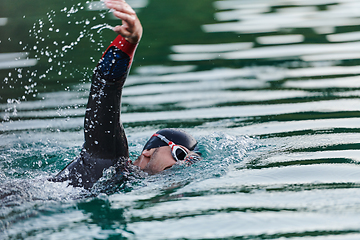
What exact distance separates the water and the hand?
61 centimetres

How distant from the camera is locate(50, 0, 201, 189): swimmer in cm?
397

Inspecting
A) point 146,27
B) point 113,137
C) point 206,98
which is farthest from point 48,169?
point 146,27

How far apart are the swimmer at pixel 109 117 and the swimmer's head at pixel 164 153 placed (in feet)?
0.05

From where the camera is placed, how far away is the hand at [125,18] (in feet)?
12.3

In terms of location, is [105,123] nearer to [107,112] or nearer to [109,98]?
[107,112]

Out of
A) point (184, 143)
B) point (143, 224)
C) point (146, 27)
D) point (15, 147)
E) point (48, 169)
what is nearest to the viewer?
point (143, 224)

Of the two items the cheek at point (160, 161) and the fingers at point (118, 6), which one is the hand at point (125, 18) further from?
the cheek at point (160, 161)

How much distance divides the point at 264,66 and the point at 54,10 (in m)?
8.99

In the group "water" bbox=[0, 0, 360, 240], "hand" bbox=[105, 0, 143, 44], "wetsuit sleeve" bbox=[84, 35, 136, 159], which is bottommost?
"water" bbox=[0, 0, 360, 240]

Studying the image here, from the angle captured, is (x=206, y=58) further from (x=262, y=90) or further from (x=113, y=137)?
(x=113, y=137)

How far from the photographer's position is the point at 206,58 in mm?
10094

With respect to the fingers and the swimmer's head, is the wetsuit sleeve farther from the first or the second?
the swimmer's head

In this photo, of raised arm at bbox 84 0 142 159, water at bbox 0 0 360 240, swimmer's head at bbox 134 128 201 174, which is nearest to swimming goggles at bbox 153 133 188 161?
swimmer's head at bbox 134 128 201 174

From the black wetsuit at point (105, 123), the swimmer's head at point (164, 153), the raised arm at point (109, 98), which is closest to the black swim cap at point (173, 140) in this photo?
the swimmer's head at point (164, 153)
